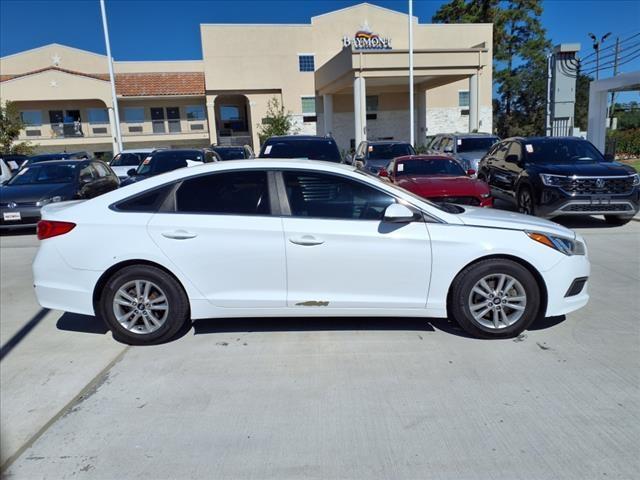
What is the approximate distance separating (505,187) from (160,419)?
31.2ft

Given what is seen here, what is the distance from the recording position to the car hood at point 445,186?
27.8 ft

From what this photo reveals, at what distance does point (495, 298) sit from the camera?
432 centimetres

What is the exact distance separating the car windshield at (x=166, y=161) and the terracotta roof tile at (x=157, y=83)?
960 inches

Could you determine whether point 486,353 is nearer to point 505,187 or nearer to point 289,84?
point 505,187

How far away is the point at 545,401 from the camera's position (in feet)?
11.0

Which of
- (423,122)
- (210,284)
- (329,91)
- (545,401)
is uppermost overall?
(329,91)

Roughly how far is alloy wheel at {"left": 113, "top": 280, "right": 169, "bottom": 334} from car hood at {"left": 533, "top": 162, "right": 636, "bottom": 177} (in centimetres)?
A: 753

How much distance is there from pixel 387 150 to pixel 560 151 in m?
5.66

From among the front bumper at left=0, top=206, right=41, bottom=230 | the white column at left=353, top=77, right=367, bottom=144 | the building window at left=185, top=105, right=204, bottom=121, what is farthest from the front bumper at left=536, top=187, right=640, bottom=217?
the building window at left=185, top=105, right=204, bottom=121

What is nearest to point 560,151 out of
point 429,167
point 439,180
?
point 429,167

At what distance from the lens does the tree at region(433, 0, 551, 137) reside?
45.1 m

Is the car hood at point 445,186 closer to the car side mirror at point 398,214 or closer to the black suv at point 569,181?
the black suv at point 569,181

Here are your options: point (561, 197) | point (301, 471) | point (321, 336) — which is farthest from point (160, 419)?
point (561, 197)

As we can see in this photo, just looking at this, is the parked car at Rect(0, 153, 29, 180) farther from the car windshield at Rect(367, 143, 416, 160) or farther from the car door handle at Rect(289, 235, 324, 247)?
the car door handle at Rect(289, 235, 324, 247)
